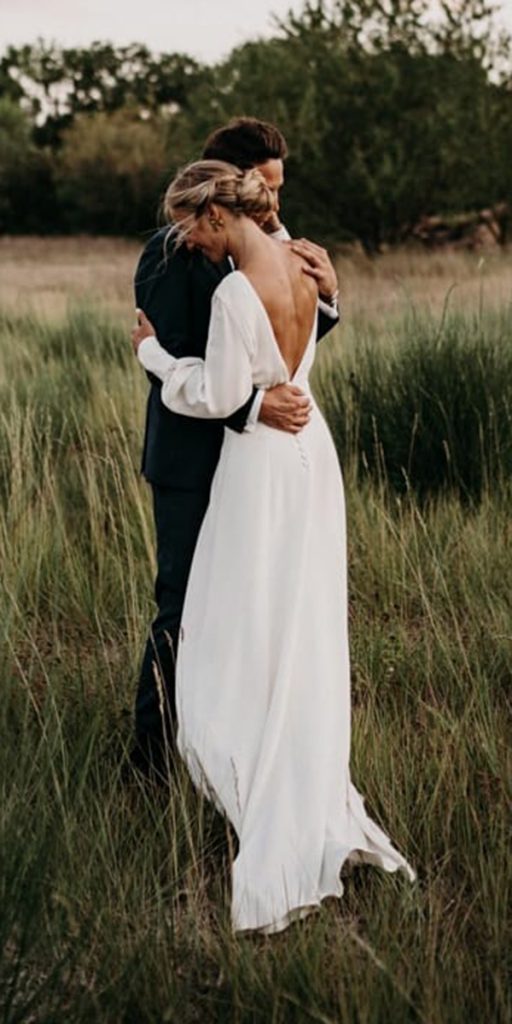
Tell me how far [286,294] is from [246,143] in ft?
2.53

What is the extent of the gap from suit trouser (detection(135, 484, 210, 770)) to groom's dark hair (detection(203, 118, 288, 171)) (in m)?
0.88

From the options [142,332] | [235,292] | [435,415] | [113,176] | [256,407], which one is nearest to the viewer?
[235,292]

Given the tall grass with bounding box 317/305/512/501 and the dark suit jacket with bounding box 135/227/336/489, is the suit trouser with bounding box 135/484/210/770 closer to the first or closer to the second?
the dark suit jacket with bounding box 135/227/336/489

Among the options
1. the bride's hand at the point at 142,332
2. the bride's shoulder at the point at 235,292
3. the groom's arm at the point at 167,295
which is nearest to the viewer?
the bride's shoulder at the point at 235,292

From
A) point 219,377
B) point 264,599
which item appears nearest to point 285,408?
point 219,377

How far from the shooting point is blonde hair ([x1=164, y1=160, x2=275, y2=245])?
9.85 feet

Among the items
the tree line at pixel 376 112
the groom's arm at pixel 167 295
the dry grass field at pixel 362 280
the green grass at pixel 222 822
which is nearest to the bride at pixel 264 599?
the green grass at pixel 222 822

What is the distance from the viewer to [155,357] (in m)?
3.26

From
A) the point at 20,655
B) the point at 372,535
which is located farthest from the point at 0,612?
the point at 372,535

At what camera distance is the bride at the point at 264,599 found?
9.92 ft

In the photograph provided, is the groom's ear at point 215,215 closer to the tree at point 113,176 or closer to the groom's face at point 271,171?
the groom's face at point 271,171

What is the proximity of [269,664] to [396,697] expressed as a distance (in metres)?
1.07

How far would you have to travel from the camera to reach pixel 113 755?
12.2 feet

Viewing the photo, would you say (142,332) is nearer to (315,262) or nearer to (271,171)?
(315,262)
